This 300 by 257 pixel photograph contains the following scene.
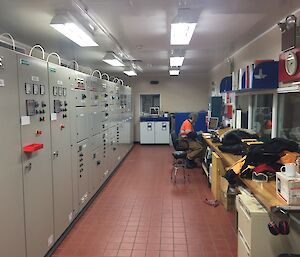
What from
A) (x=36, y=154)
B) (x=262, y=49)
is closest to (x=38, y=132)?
(x=36, y=154)

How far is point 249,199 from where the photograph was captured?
249 cm

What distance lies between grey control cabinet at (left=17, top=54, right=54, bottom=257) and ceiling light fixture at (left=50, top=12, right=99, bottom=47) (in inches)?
18.7

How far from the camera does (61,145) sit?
3.25m

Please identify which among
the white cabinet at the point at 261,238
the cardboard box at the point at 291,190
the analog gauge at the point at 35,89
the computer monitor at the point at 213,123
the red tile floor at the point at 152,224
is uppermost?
the analog gauge at the point at 35,89

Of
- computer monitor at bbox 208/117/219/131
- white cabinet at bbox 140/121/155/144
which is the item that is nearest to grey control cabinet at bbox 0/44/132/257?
computer monitor at bbox 208/117/219/131

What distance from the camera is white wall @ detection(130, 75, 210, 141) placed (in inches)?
429

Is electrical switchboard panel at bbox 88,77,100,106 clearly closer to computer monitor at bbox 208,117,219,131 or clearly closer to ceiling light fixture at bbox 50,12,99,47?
ceiling light fixture at bbox 50,12,99,47

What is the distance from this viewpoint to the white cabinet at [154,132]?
1029 centimetres

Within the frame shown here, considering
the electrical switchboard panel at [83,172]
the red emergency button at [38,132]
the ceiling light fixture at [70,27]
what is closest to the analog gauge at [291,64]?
the ceiling light fixture at [70,27]

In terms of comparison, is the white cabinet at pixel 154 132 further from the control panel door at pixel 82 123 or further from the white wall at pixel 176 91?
the control panel door at pixel 82 123

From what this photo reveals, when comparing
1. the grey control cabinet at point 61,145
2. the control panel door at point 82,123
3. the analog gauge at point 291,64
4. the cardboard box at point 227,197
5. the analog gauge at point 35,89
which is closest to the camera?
the analog gauge at point 35,89

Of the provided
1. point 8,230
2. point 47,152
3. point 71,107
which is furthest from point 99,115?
point 8,230

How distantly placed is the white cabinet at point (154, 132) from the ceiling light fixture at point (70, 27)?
6.80m

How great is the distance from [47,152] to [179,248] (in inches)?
70.7
